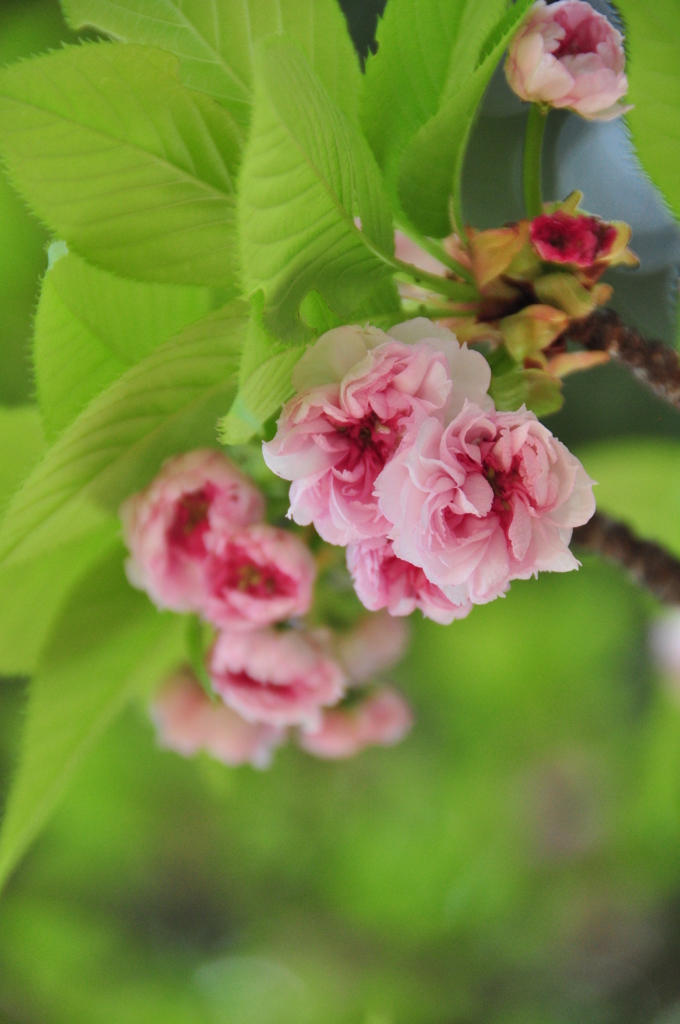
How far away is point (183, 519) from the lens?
0.77ft

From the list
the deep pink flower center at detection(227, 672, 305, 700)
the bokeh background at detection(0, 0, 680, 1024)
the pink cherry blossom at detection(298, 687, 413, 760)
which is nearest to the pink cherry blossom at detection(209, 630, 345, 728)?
the deep pink flower center at detection(227, 672, 305, 700)

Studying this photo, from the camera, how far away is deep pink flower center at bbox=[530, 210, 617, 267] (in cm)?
19

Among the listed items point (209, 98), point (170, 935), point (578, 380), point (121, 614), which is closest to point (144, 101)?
point (209, 98)

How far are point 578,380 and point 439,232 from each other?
53cm

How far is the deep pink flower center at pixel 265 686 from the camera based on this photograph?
0.28 metres

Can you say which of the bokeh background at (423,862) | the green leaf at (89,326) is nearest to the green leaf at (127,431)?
the green leaf at (89,326)

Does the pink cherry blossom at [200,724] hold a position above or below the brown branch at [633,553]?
below

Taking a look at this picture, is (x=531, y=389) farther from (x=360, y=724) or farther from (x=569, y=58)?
(x=360, y=724)

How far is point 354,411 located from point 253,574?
0.10 meters

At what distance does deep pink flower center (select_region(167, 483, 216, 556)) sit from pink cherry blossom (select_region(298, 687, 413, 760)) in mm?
188

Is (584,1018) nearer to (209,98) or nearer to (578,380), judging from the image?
(578,380)

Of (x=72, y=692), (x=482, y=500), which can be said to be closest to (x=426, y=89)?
(x=482, y=500)

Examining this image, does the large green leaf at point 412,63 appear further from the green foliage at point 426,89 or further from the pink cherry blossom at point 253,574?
the pink cherry blossom at point 253,574

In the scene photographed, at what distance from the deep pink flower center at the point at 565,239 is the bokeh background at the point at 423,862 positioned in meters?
0.64
